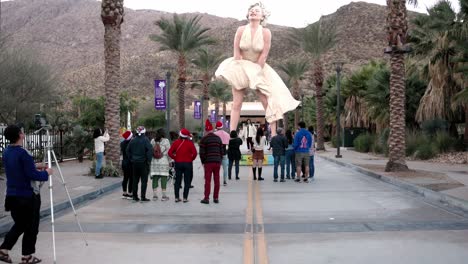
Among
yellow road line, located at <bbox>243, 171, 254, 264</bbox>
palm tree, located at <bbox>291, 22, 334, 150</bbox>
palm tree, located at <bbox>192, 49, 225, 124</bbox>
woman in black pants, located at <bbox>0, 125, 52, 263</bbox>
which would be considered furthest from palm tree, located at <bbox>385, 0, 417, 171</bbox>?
palm tree, located at <bbox>192, 49, 225, 124</bbox>

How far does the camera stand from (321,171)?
23953 millimetres

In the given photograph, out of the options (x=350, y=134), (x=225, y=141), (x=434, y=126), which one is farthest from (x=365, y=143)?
(x=225, y=141)

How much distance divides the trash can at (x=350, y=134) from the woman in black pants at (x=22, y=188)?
42246 mm

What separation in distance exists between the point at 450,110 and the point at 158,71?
297 ft

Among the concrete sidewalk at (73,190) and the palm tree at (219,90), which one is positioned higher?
the palm tree at (219,90)

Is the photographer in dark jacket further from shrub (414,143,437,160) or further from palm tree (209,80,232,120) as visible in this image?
palm tree (209,80,232,120)

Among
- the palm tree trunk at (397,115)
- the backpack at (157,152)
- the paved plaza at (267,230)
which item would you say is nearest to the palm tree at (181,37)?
the palm tree trunk at (397,115)

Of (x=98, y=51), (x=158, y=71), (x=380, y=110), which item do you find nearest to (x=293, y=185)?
(x=380, y=110)

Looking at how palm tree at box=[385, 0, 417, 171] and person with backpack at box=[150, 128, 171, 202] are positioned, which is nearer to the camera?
person with backpack at box=[150, 128, 171, 202]

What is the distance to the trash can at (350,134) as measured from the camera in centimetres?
4791

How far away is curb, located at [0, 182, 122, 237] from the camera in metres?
9.84

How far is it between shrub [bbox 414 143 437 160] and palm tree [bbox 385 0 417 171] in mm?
9163

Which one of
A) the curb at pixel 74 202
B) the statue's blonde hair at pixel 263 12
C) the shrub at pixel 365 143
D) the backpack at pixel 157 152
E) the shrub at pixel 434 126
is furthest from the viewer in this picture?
the shrub at pixel 365 143

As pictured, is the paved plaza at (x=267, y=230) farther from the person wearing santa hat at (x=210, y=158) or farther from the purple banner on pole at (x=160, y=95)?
the purple banner on pole at (x=160, y=95)
